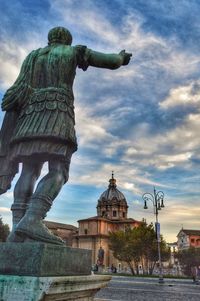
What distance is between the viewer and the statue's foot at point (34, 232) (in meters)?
2.87

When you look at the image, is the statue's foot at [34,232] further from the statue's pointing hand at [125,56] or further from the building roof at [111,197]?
the building roof at [111,197]

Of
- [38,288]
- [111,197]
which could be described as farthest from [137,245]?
[38,288]

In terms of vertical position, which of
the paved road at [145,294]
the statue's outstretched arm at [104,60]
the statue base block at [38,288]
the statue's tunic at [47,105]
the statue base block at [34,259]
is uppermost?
the statue's outstretched arm at [104,60]

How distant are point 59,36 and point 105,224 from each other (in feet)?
264

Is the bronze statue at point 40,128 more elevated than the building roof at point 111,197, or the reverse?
the building roof at point 111,197

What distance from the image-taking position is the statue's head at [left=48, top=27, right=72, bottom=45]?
398 centimetres

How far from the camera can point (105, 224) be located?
81.9 metres

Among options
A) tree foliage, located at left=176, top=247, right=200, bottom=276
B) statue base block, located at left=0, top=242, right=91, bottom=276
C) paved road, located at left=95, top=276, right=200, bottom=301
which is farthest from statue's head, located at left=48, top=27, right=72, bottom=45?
tree foliage, located at left=176, top=247, right=200, bottom=276

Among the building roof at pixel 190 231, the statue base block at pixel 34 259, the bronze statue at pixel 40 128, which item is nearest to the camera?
the statue base block at pixel 34 259

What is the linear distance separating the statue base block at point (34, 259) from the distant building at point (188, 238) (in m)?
106

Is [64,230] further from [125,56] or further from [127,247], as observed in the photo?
[125,56]

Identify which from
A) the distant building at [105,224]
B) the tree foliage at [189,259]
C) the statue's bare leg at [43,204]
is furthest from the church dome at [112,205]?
the statue's bare leg at [43,204]

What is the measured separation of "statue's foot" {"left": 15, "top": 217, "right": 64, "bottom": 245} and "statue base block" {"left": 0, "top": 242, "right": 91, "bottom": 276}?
0.18 m

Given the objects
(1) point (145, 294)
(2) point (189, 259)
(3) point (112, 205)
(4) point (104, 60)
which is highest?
(3) point (112, 205)
